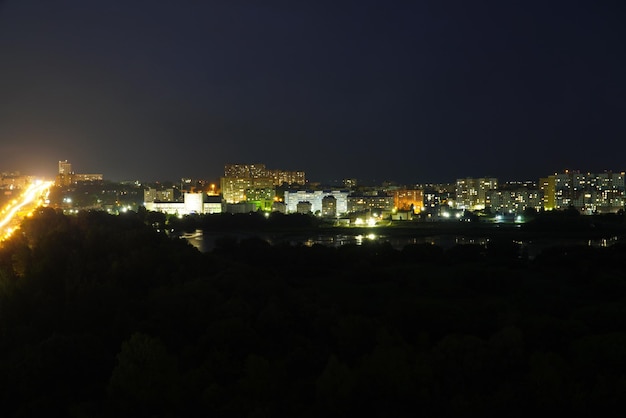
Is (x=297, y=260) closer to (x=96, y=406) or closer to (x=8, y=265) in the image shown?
(x=8, y=265)

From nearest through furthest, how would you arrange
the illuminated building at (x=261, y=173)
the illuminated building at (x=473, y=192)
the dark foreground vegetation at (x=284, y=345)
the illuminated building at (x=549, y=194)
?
the dark foreground vegetation at (x=284, y=345)
the illuminated building at (x=549, y=194)
the illuminated building at (x=473, y=192)
the illuminated building at (x=261, y=173)

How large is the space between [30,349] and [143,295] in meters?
2.82

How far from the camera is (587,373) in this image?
491cm

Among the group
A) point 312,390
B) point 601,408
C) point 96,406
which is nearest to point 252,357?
point 312,390

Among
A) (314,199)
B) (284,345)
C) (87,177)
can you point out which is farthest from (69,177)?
(284,345)

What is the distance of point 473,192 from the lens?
4644cm

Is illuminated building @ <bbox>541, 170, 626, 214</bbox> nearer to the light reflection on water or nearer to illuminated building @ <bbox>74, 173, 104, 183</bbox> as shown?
the light reflection on water

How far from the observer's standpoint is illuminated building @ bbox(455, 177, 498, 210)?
1773 inches

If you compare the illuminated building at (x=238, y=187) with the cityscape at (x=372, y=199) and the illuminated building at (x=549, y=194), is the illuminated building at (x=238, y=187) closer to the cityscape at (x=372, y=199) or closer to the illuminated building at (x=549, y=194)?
the cityscape at (x=372, y=199)

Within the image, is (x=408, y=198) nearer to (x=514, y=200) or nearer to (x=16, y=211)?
(x=514, y=200)

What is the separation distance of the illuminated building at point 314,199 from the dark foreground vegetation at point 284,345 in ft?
92.8

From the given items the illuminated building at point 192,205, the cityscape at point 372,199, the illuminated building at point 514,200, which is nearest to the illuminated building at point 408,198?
the cityscape at point 372,199

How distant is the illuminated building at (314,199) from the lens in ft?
127

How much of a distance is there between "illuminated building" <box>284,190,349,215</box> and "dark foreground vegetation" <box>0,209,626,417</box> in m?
28.3
